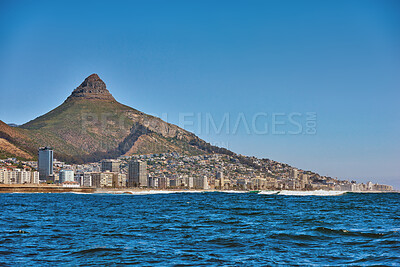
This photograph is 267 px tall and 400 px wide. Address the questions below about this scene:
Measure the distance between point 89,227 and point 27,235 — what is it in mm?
5292

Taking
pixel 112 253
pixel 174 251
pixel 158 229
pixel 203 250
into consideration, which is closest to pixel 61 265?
pixel 112 253

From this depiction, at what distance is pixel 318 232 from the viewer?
2928cm

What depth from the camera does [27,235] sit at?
Answer: 26.8m

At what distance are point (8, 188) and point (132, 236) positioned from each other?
16007 cm

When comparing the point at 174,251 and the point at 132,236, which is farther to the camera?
the point at 132,236

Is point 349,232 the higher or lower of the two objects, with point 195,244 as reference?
lower

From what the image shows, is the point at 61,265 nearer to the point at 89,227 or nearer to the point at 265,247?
the point at 265,247

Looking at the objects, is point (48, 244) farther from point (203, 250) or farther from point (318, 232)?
point (318, 232)

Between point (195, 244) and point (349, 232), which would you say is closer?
point (195, 244)

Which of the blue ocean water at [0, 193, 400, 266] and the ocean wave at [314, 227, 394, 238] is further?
the ocean wave at [314, 227, 394, 238]

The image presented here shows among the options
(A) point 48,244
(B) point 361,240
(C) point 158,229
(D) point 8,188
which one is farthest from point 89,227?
(D) point 8,188

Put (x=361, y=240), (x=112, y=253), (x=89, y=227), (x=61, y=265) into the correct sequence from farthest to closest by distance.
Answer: (x=89, y=227), (x=361, y=240), (x=112, y=253), (x=61, y=265)

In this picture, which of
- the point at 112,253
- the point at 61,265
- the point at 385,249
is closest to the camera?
the point at 61,265

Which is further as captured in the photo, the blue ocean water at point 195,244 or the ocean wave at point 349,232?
the ocean wave at point 349,232
